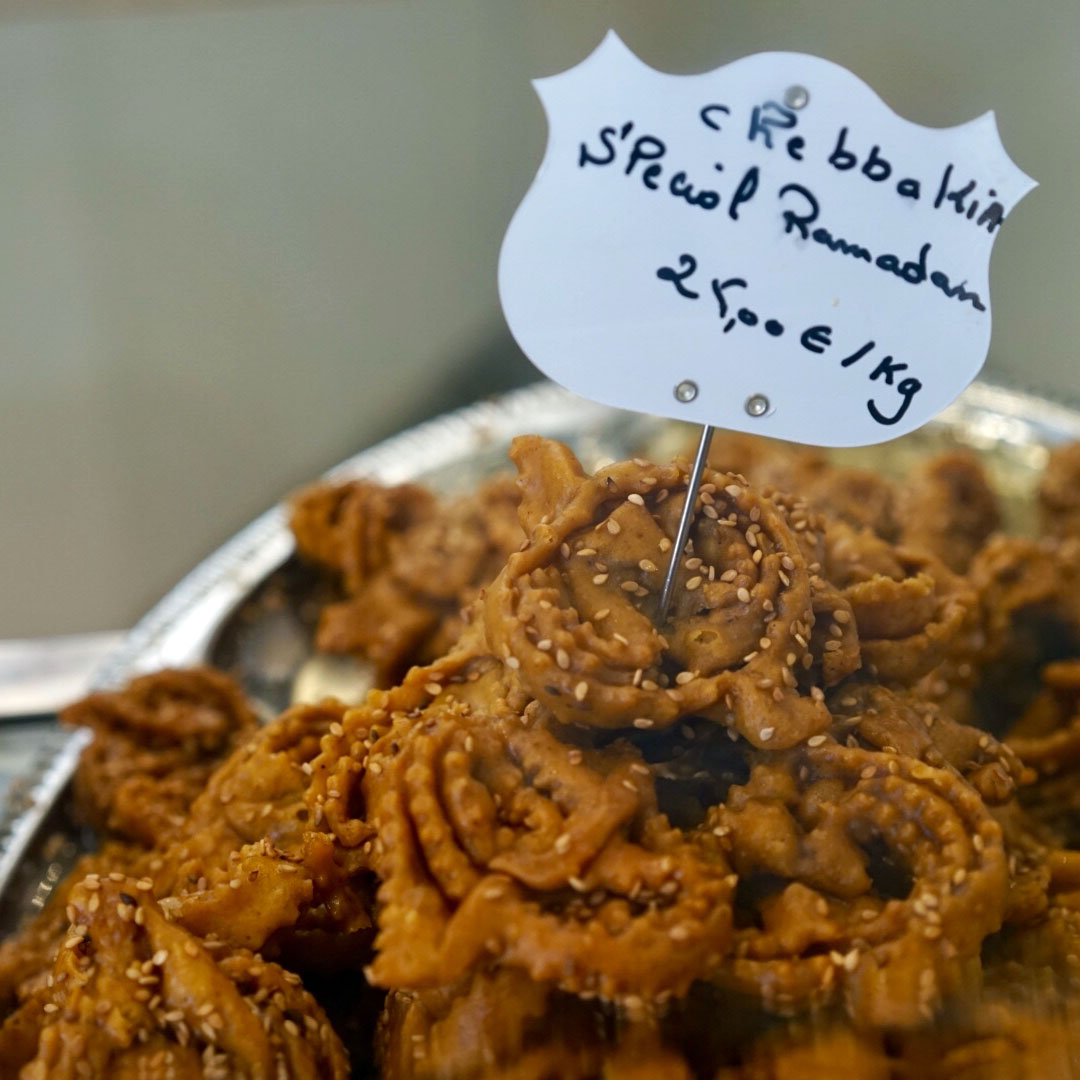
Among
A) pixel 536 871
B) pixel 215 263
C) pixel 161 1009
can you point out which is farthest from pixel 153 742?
pixel 215 263

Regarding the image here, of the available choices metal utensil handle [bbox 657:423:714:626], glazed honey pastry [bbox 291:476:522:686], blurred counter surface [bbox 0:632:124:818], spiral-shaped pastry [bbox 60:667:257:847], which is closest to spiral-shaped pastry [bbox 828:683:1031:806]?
metal utensil handle [bbox 657:423:714:626]

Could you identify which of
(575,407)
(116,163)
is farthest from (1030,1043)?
(116,163)

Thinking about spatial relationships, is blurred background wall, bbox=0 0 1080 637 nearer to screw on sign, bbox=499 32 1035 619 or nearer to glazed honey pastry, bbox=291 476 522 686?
glazed honey pastry, bbox=291 476 522 686

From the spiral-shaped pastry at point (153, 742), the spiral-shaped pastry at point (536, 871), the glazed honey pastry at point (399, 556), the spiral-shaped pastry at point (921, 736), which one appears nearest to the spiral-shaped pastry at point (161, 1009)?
the spiral-shaped pastry at point (536, 871)

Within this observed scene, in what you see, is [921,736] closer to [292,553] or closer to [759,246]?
[759,246]

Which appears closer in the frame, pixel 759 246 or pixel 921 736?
pixel 759 246

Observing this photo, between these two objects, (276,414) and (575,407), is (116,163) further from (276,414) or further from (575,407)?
(575,407)

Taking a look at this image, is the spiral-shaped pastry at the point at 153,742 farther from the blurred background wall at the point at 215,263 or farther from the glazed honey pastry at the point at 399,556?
the blurred background wall at the point at 215,263
